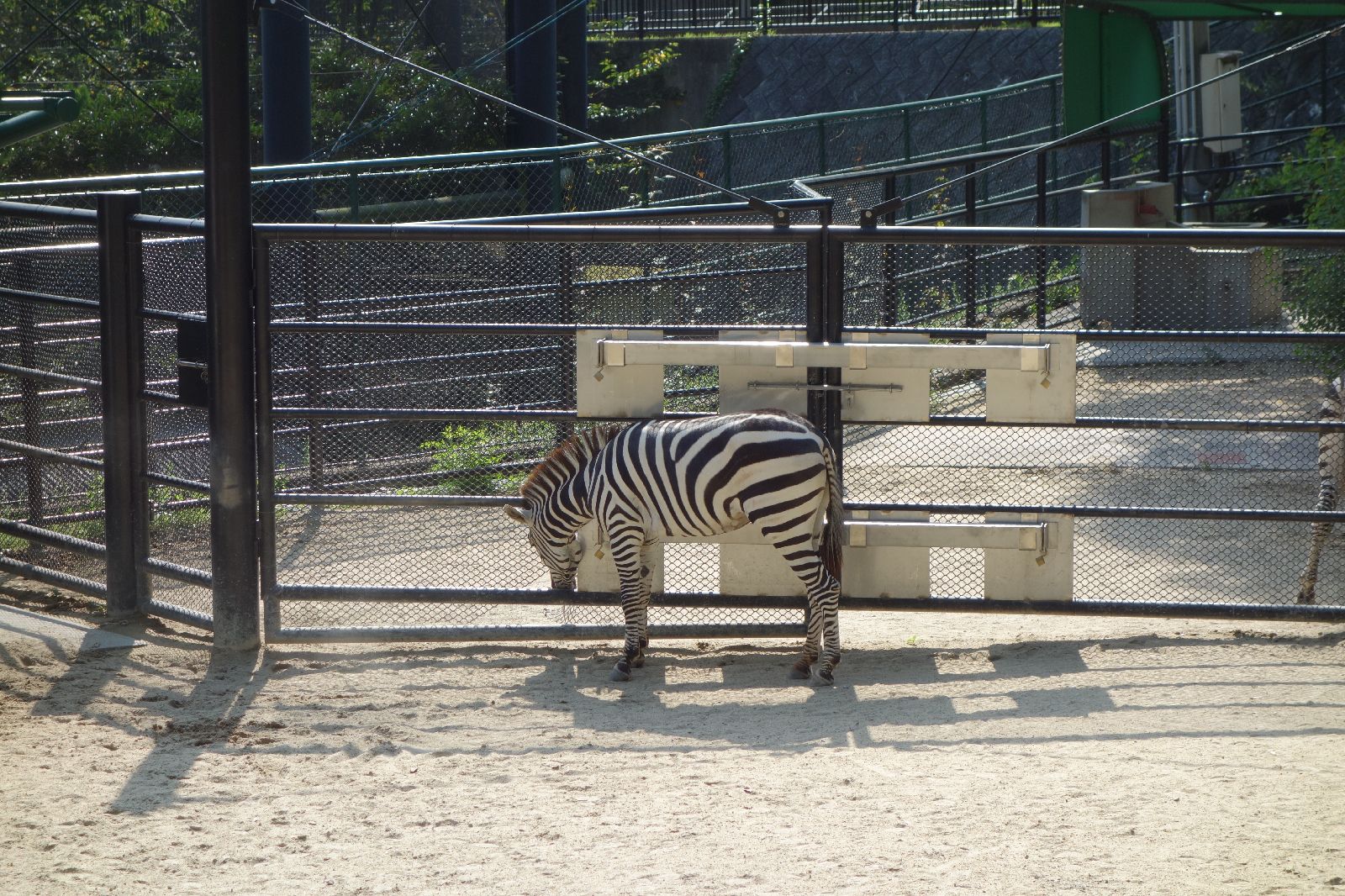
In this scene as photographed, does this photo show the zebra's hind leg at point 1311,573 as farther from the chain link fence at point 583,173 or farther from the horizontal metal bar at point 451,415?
the chain link fence at point 583,173

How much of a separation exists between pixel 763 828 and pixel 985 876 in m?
0.61

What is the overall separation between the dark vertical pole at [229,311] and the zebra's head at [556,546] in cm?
102

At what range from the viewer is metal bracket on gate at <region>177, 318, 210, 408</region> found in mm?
5477

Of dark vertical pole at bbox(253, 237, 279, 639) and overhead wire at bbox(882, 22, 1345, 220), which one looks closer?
dark vertical pole at bbox(253, 237, 279, 639)

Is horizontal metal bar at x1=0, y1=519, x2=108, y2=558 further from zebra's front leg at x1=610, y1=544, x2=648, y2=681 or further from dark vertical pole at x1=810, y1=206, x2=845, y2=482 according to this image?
dark vertical pole at x1=810, y1=206, x2=845, y2=482

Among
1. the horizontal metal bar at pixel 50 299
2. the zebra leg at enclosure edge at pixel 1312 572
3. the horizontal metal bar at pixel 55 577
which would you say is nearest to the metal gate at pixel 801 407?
the zebra leg at enclosure edge at pixel 1312 572

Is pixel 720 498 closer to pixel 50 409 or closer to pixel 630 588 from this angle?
pixel 630 588

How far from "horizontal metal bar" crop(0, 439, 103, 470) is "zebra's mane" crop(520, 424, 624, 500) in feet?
6.16

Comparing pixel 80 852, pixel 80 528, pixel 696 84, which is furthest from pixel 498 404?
pixel 696 84

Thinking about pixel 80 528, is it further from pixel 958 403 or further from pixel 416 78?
pixel 416 78

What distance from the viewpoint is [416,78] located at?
15586 millimetres

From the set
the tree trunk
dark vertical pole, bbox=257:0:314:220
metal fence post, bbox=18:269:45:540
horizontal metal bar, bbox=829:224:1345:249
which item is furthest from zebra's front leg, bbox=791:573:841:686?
the tree trunk

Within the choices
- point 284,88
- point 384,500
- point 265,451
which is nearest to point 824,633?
point 384,500

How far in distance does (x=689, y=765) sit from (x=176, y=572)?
2.50 m
